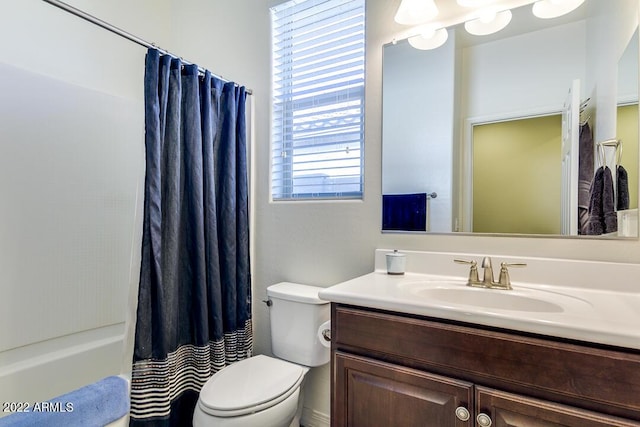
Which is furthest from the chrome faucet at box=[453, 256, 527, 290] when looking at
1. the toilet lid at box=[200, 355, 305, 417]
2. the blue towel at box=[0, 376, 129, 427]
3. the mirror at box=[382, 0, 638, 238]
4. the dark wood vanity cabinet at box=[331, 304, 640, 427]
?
the blue towel at box=[0, 376, 129, 427]

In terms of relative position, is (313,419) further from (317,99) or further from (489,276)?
(317,99)

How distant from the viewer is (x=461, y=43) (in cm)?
142

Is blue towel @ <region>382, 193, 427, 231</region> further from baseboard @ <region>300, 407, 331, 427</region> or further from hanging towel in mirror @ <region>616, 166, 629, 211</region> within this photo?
baseboard @ <region>300, 407, 331, 427</region>

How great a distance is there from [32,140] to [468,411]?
2.17 metres

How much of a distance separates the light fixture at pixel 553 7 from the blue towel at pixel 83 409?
2.20 meters

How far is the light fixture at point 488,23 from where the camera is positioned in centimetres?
133

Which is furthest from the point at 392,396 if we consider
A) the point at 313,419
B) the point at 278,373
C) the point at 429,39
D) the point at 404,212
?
the point at 429,39

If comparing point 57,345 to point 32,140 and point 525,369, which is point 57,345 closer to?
point 32,140

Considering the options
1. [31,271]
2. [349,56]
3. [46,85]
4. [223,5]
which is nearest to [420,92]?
[349,56]

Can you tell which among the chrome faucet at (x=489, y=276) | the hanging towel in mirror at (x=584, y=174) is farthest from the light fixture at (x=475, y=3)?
the chrome faucet at (x=489, y=276)

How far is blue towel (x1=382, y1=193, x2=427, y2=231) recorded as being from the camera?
149 centimetres

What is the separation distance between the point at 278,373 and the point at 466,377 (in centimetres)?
84

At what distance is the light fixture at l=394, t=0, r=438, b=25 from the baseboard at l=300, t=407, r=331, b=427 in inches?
77.5

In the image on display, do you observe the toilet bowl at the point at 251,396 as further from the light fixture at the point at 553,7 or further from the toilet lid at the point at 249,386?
the light fixture at the point at 553,7
